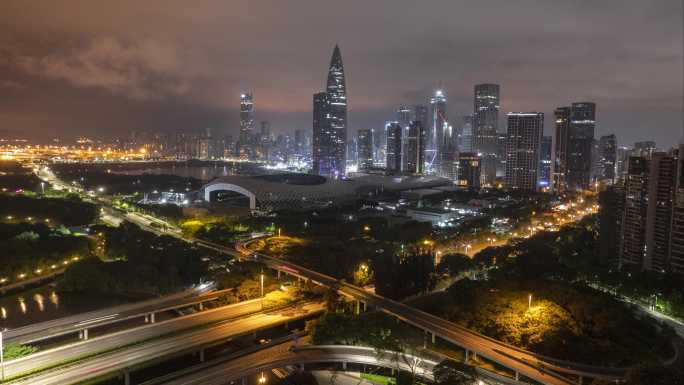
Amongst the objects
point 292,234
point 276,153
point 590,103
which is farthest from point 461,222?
point 276,153

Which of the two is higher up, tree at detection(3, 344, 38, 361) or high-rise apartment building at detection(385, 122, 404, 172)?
high-rise apartment building at detection(385, 122, 404, 172)

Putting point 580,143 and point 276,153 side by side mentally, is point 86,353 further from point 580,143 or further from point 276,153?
point 276,153

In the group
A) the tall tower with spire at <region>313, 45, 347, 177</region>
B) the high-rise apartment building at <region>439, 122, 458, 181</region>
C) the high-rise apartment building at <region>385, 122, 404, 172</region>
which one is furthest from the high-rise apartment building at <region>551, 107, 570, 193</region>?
the tall tower with spire at <region>313, 45, 347, 177</region>

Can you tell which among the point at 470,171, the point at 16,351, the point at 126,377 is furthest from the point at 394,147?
the point at 16,351

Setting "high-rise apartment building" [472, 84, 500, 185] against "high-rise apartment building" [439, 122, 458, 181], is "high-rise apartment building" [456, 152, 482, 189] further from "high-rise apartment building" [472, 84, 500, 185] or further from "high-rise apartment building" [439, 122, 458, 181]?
"high-rise apartment building" [472, 84, 500, 185]

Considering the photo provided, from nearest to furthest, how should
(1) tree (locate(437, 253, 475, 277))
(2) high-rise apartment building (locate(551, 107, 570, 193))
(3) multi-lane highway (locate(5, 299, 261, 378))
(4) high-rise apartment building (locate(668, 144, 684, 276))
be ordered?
1. (3) multi-lane highway (locate(5, 299, 261, 378))
2. (1) tree (locate(437, 253, 475, 277))
3. (4) high-rise apartment building (locate(668, 144, 684, 276))
4. (2) high-rise apartment building (locate(551, 107, 570, 193))
